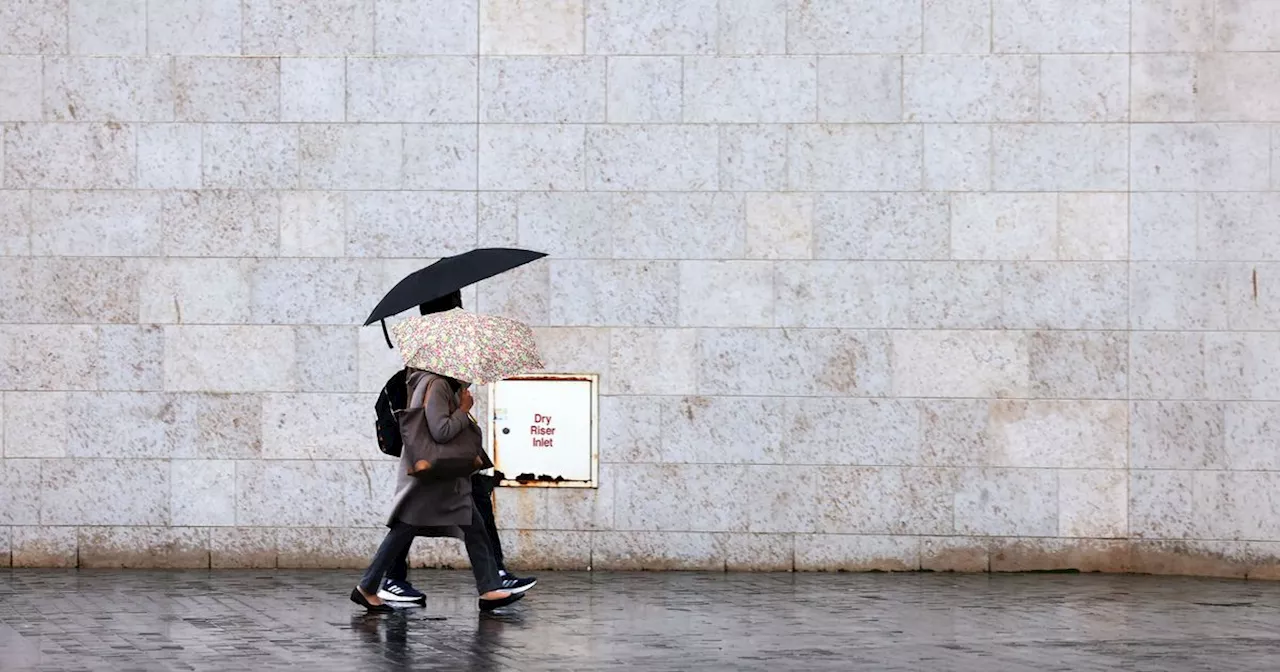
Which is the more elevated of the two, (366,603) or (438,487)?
(438,487)

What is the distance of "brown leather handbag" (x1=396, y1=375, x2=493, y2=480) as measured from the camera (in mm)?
9938

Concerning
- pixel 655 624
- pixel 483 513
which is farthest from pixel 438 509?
pixel 655 624

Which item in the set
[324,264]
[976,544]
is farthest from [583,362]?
[976,544]

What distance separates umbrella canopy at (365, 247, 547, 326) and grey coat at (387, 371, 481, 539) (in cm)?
46

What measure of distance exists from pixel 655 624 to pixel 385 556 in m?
1.62

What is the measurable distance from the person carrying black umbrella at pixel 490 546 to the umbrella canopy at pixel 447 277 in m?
0.13

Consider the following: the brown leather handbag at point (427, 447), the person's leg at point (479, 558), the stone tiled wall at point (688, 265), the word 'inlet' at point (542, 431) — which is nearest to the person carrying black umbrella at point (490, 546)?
A: the person's leg at point (479, 558)

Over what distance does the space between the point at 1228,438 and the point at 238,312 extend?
6.87 m

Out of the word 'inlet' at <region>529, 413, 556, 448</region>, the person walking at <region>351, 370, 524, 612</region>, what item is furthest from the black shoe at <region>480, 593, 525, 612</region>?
the word 'inlet' at <region>529, 413, 556, 448</region>

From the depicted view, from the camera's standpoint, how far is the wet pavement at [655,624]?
27.1 feet

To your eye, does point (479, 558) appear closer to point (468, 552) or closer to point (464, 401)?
point (468, 552)

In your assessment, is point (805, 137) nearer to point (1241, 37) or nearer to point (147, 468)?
point (1241, 37)

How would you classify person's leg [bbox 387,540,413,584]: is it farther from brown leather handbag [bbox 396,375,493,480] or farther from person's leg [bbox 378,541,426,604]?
brown leather handbag [bbox 396,375,493,480]

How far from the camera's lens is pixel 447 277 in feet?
33.0
